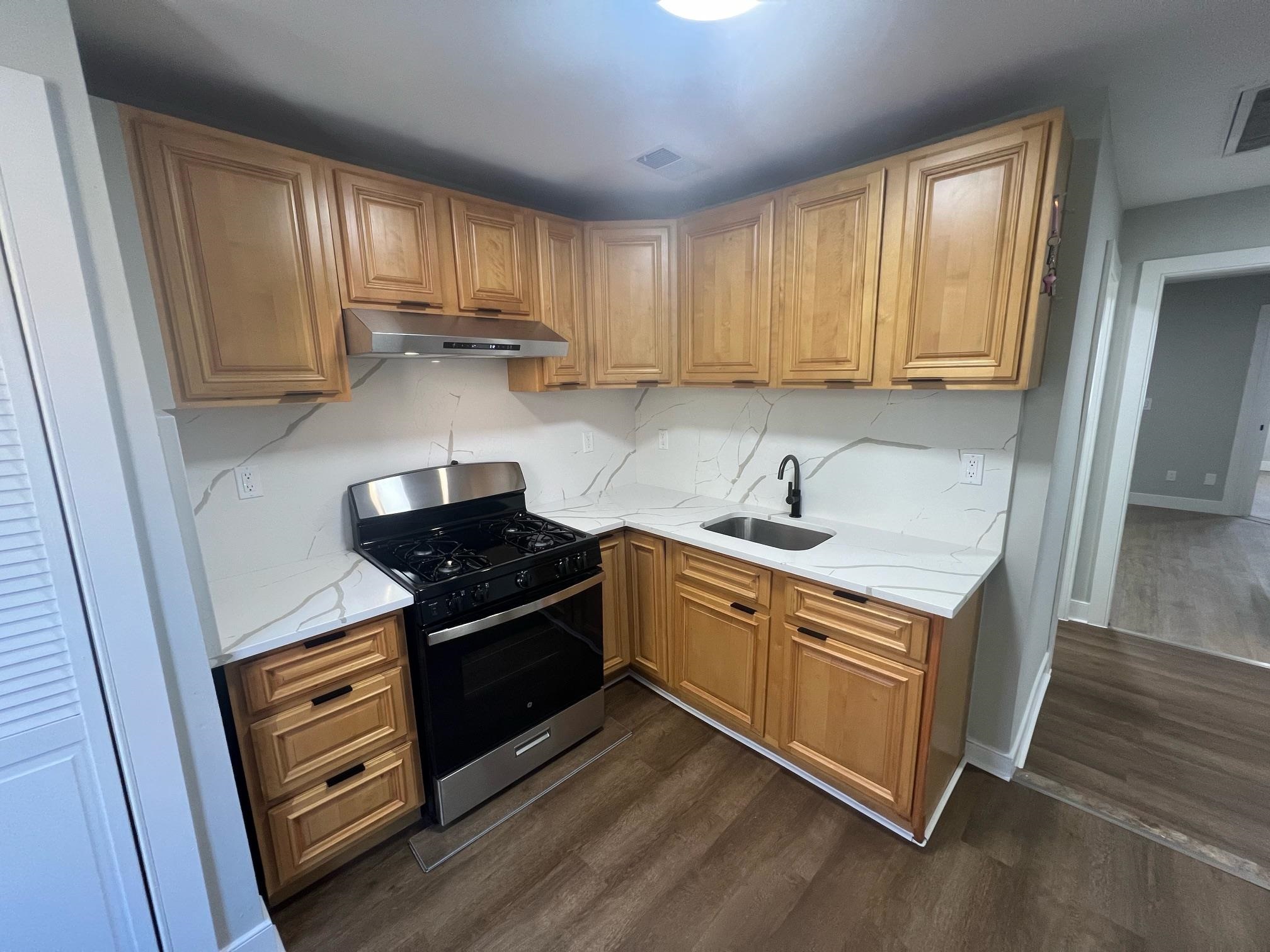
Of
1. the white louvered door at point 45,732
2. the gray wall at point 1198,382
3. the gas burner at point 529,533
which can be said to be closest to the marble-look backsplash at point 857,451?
the gas burner at point 529,533

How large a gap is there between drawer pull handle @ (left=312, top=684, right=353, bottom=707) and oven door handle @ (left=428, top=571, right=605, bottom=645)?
10.5 inches

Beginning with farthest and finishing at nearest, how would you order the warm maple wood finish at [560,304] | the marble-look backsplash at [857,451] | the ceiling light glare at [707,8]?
the warm maple wood finish at [560,304] < the marble-look backsplash at [857,451] < the ceiling light glare at [707,8]

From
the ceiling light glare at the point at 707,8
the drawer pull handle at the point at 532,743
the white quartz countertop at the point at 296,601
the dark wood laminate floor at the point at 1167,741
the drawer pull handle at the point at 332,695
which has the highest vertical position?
the ceiling light glare at the point at 707,8

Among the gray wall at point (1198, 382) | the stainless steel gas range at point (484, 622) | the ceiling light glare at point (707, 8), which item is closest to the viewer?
the ceiling light glare at point (707, 8)

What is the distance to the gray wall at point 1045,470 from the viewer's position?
1.73 m

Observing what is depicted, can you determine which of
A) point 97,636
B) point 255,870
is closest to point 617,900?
point 255,870

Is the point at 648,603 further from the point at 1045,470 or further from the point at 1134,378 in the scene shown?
the point at 1134,378

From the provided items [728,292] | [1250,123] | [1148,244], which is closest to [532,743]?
[728,292]

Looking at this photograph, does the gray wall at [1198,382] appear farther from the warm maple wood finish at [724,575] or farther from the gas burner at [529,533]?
the gas burner at [529,533]

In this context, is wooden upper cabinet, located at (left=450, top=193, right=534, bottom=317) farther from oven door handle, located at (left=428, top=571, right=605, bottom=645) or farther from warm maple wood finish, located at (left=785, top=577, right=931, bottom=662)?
warm maple wood finish, located at (left=785, top=577, right=931, bottom=662)

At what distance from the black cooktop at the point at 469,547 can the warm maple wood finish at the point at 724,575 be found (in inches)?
18.7

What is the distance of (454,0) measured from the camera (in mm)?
1175

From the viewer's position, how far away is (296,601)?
65.3 inches

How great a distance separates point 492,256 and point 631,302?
704 mm
